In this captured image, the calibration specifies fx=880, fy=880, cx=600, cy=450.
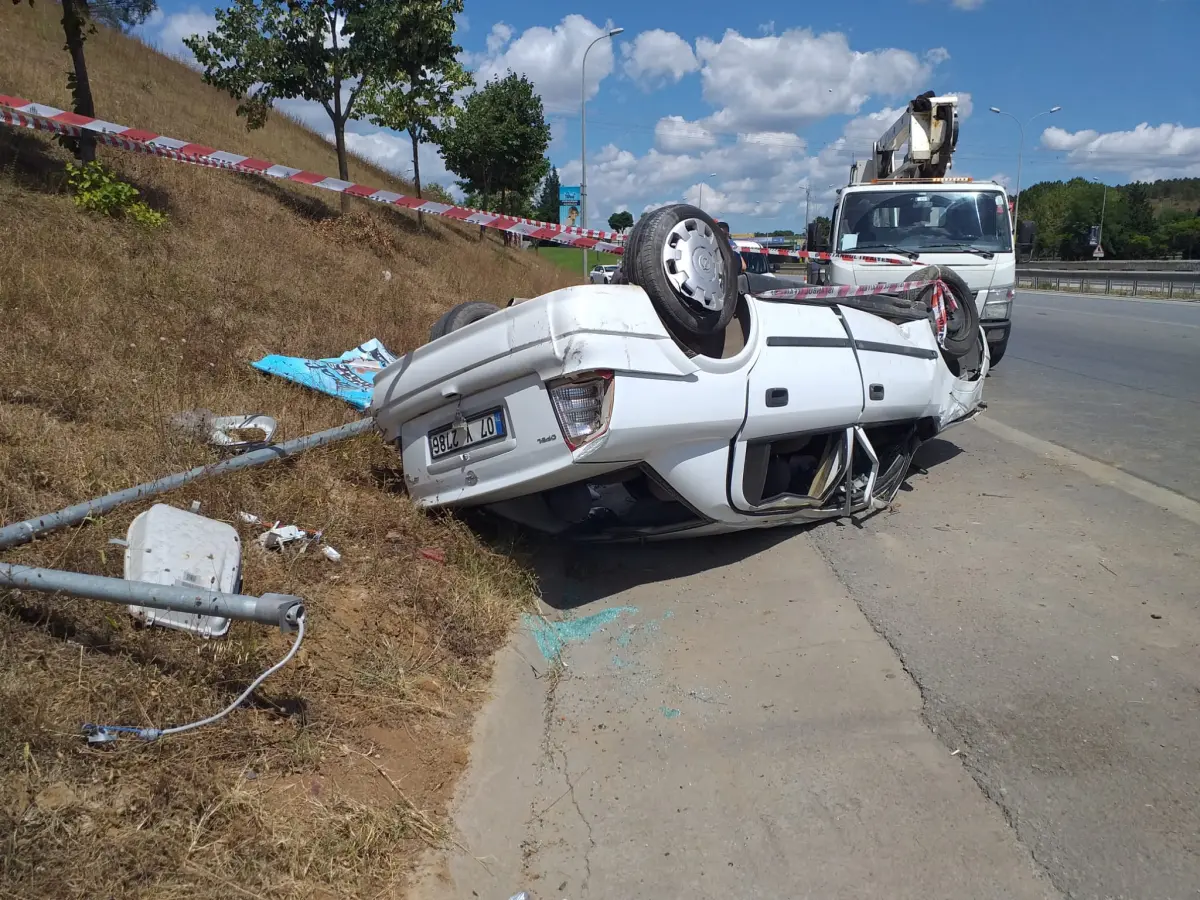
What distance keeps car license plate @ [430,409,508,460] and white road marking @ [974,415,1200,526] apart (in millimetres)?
4233

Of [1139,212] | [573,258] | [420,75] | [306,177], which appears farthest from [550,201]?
[306,177]

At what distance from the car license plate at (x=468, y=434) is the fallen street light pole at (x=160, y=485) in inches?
37.3

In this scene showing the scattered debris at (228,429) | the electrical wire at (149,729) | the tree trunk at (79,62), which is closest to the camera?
the electrical wire at (149,729)

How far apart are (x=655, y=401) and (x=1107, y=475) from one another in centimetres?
419

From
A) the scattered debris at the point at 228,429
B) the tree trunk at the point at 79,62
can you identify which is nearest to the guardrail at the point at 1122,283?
the tree trunk at the point at 79,62

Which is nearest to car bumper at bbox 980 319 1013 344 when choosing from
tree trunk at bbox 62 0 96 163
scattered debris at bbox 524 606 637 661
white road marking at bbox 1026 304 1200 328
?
scattered debris at bbox 524 606 637 661

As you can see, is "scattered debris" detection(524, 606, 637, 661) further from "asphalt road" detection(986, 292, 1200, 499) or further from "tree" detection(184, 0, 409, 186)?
"tree" detection(184, 0, 409, 186)

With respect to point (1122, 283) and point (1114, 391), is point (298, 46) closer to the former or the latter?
point (1114, 391)

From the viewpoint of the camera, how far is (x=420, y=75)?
17.7 metres

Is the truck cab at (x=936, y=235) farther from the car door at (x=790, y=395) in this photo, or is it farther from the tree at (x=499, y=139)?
the tree at (x=499, y=139)

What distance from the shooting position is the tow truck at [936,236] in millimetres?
10445

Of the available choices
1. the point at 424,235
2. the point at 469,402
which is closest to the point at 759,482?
the point at 469,402

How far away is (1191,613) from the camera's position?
13.3ft

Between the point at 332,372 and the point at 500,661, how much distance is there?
3849mm
